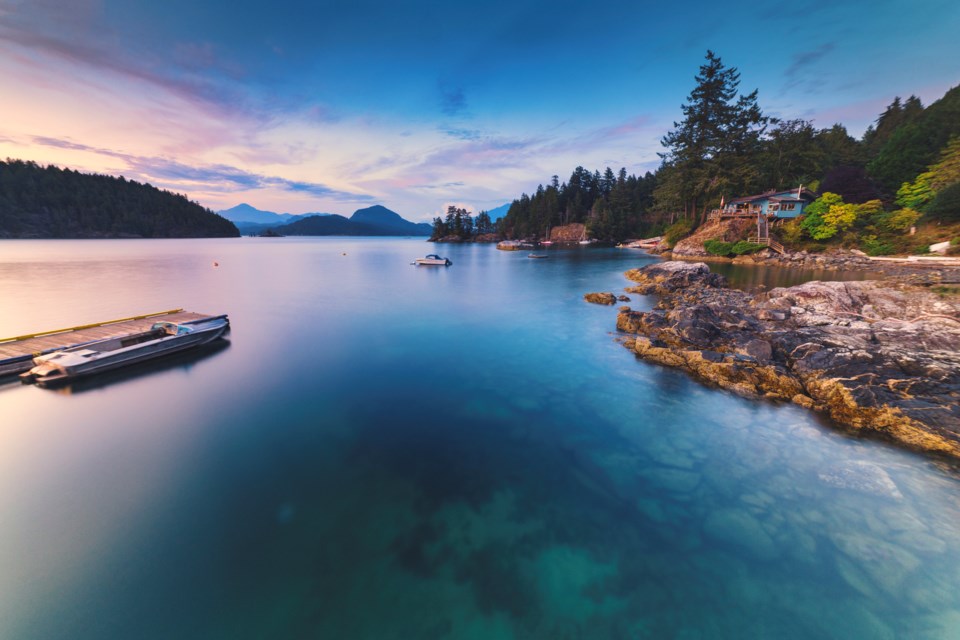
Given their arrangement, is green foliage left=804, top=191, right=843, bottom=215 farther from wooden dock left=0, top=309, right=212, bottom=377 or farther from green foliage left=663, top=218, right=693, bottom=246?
wooden dock left=0, top=309, right=212, bottom=377

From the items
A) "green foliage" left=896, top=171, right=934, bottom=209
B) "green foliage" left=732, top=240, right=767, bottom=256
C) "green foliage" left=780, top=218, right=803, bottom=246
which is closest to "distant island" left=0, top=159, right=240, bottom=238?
"green foliage" left=732, top=240, right=767, bottom=256

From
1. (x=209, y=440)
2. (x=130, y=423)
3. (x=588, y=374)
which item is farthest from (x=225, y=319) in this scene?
(x=588, y=374)

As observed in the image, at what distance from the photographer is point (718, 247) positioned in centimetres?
5625

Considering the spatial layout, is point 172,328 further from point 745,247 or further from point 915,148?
point 915,148

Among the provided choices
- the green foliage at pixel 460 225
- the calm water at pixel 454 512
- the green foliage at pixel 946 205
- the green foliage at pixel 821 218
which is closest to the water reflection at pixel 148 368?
the calm water at pixel 454 512

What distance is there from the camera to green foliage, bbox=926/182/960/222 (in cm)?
3431

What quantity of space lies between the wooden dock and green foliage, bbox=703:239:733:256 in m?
69.5

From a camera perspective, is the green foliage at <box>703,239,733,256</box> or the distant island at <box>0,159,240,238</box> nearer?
the green foliage at <box>703,239,733,256</box>

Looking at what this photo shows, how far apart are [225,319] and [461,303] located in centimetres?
1949

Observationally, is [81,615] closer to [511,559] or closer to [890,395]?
[511,559]

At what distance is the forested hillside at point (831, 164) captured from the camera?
1667 inches

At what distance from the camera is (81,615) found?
614 centimetres

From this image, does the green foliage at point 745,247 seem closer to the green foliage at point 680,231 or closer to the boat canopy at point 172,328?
the green foliage at point 680,231

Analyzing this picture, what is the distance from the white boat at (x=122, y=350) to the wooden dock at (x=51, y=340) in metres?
0.63
